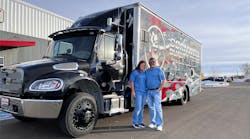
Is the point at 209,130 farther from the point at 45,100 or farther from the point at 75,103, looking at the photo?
the point at 45,100

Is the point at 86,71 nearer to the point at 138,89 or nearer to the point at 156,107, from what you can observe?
the point at 138,89

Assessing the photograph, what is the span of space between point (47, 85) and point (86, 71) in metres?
1.02

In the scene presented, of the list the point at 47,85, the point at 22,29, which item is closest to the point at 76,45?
the point at 47,85

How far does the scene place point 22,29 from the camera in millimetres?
14977

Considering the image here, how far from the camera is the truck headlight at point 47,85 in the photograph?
4.31 metres

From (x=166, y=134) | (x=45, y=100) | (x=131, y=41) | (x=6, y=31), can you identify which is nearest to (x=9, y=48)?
(x=6, y=31)

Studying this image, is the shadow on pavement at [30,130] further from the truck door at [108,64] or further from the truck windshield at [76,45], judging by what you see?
the truck windshield at [76,45]

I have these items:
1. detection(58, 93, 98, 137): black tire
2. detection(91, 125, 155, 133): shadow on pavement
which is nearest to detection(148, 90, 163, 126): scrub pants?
detection(91, 125, 155, 133): shadow on pavement

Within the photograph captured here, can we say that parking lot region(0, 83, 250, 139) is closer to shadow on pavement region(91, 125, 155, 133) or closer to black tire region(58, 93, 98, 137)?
shadow on pavement region(91, 125, 155, 133)

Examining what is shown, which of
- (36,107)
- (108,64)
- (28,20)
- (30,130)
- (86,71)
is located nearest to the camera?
(36,107)

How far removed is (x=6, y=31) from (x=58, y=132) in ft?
36.5

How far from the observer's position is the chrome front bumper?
4.25 meters

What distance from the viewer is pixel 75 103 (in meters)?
4.64

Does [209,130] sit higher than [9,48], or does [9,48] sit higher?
[9,48]
